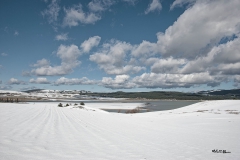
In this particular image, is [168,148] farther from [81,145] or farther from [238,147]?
[81,145]

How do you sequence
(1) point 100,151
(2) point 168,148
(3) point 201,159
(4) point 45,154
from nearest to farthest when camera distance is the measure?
(4) point 45,154, (3) point 201,159, (1) point 100,151, (2) point 168,148

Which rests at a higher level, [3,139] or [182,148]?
[3,139]

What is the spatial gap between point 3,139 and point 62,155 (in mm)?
3102

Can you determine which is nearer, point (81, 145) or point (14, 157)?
point (14, 157)

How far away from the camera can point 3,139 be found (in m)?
7.03

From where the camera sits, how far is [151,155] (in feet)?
20.5

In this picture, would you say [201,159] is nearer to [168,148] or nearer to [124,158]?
[168,148]

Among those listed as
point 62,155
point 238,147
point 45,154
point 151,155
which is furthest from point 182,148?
point 45,154

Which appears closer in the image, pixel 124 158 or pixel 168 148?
pixel 124 158

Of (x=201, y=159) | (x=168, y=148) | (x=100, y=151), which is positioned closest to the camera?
(x=201, y=159)

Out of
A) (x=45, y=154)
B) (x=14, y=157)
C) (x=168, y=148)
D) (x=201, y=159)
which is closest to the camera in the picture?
(x=14, y=157)

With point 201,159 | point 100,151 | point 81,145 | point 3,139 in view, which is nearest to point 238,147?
point 201,159

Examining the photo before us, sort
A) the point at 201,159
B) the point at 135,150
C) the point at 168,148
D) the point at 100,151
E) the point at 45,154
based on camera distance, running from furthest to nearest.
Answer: the point at 168,148, the point at 135,150, the point at 100,151, the point at 201,159, the point at 45,154

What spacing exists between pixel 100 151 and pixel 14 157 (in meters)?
2.68
